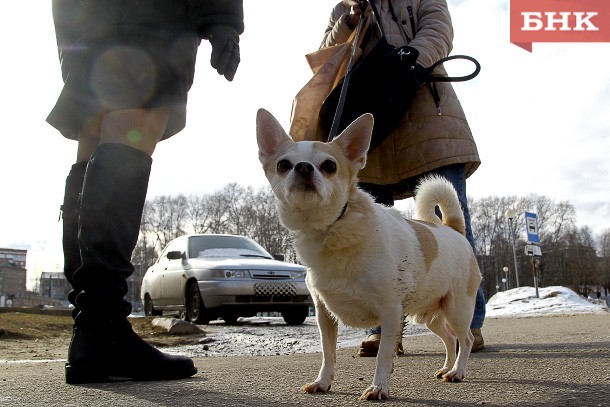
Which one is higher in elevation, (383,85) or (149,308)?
(383,85)

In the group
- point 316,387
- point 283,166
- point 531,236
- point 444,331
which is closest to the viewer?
point 316,387

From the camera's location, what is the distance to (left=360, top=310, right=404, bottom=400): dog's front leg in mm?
2215

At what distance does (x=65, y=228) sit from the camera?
2996 mm

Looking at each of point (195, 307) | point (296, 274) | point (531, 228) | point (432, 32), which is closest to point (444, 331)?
point (432, 32)

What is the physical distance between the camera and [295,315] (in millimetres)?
10227

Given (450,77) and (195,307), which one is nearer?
(450,77)

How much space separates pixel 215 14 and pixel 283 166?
0.88 metres

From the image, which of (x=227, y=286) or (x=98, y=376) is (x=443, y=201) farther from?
(x=227, y=286)

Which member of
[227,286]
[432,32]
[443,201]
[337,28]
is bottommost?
[227,286]

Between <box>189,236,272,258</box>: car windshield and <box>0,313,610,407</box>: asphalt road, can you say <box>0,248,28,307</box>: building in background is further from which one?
<box>0,313,610,407</box>: asphalt road

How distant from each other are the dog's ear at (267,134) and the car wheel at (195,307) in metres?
7.13

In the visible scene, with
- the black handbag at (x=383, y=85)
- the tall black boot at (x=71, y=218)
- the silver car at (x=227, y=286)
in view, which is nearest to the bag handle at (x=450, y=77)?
the black handbag at (x=383, y=85)

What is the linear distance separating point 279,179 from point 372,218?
20.8 inches

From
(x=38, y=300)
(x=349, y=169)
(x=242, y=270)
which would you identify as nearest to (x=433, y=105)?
(x=349, y=169)
